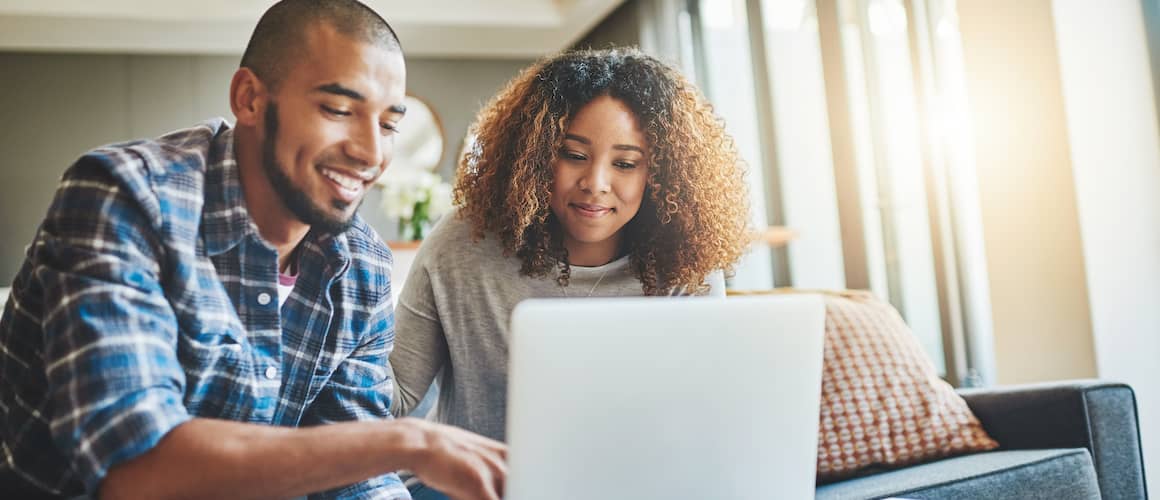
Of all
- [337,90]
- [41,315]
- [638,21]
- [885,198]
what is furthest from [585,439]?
[638,21]

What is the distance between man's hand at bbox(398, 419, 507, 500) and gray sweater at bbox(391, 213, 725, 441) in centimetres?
58

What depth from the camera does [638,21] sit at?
4.94 meters

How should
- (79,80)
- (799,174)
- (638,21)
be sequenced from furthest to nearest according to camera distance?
1. (79,80)
2. (638,21)
3. (799,174)

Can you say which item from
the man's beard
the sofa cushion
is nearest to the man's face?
the man's beard

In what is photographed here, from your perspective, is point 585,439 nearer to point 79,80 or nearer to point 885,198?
point 885,198

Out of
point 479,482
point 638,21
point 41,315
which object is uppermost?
point 638,21

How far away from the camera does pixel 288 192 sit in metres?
1.03

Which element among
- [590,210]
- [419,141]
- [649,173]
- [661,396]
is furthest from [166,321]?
[419,141]

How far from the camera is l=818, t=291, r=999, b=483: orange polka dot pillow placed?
5.21ft

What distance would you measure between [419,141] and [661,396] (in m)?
5.27

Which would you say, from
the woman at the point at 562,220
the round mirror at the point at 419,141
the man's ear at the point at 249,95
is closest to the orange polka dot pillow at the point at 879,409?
the woman at the point at 562,220

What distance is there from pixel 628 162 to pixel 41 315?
33.6 inches

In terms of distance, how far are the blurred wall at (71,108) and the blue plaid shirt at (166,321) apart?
4453mm

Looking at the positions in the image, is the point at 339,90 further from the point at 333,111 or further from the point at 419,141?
the point at 419,141
